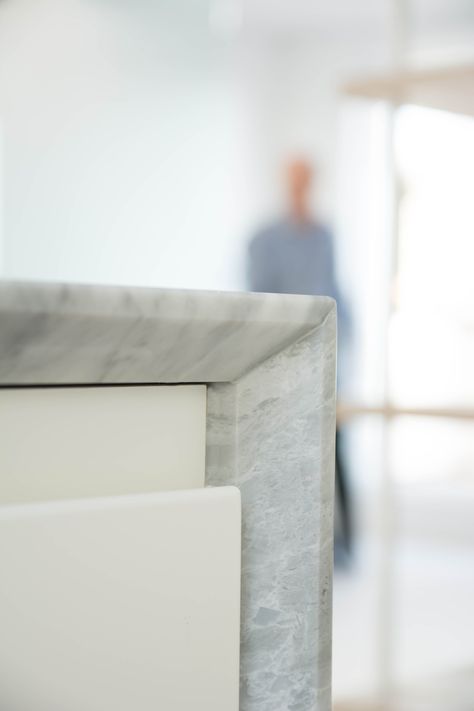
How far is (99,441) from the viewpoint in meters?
Result: 0.51

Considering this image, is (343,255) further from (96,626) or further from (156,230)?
(96,626)

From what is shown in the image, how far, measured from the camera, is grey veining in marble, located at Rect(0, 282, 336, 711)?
Result: 542mm

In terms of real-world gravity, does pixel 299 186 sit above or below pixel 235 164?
below

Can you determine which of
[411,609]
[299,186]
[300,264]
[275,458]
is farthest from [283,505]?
[299,186]

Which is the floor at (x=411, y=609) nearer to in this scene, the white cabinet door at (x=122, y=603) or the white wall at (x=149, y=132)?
the white wall at (x=149, y=132)

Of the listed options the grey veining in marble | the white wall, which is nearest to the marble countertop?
the grey veining in marble

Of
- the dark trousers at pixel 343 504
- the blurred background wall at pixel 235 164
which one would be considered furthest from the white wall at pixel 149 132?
the dark trousers at pixel 343 504

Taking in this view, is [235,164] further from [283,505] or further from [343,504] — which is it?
[283,505]

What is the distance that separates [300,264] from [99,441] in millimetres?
3437

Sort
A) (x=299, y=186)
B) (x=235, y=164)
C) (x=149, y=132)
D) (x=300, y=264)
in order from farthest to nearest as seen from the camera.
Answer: (x=235, y=164)
(x=149, y=132)
(x=299, y=186)
(x=300, y=264)

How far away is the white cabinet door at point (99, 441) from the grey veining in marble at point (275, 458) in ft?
0.04

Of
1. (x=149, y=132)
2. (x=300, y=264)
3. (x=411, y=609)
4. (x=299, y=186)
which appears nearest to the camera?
(x=411, y=609)

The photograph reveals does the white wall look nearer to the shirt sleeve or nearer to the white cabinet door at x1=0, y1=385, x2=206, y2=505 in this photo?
the shirt sleeve

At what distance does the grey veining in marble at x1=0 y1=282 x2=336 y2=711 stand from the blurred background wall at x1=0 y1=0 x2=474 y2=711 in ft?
8.59
